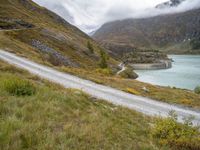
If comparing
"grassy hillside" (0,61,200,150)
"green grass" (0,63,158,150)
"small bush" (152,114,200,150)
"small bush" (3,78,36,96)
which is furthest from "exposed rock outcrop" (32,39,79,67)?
"small bush" (152,114,200,150)

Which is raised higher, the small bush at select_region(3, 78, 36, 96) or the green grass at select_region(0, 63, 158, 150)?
the small bush at select_region(3, 78, 36, 96)

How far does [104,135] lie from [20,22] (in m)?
82.0

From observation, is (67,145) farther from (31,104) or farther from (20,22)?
(20,22)

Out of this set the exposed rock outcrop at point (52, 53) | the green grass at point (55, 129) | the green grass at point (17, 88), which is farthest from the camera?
the exposed rock outcrop at point (52, 53)

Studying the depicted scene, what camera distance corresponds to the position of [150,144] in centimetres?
899

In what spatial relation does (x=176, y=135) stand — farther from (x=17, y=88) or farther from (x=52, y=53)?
(x=52, y=53)

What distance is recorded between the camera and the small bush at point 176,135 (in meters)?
9.25

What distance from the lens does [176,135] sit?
10.1 m

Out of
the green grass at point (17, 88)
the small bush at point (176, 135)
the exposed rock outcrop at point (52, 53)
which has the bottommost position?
Result: the small bush at point (176, 135)

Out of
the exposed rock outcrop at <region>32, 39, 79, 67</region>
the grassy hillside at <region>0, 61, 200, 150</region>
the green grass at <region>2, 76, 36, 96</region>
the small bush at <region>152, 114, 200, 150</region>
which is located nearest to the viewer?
the grassy hillside at <region>0, 61, 200, 150</region>

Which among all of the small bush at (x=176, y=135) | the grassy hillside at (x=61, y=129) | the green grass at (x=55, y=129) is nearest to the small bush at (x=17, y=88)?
the grassy hillside at (x=61, y=129)

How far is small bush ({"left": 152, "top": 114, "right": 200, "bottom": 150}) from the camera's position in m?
9.25

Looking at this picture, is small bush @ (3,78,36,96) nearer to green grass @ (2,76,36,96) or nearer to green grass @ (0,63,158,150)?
green grass @ (2,76,36,96)

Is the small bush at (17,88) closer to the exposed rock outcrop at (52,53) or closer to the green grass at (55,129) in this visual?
the green grass at (55,129)
